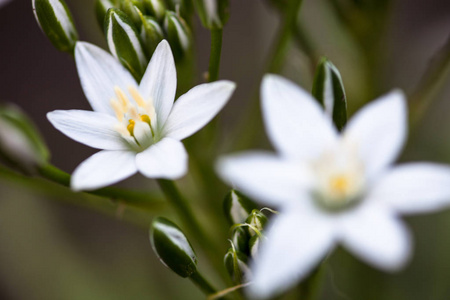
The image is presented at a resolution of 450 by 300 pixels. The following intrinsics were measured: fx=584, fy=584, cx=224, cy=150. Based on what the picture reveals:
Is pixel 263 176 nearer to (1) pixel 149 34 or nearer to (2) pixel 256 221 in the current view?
(2) pixel 256 221

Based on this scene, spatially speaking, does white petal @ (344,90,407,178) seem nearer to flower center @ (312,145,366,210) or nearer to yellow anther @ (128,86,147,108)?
flower center @ (312,145,366,210)

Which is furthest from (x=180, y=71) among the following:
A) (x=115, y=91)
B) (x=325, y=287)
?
(x=325, y=287)

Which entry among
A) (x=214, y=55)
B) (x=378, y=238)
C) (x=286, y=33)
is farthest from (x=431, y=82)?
(x=378, y=238)

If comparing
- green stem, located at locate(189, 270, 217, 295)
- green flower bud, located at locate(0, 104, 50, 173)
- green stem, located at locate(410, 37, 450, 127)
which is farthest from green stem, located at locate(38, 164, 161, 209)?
green stem, located at locate(410, 37, 450, 127)

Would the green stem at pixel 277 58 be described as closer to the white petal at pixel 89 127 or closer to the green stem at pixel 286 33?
the green stem at pixel 286 33

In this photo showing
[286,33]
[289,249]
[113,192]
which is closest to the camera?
[289,249]

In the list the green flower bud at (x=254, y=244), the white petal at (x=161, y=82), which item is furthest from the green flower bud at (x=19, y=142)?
the green flower bud at (x=254, y=244)
